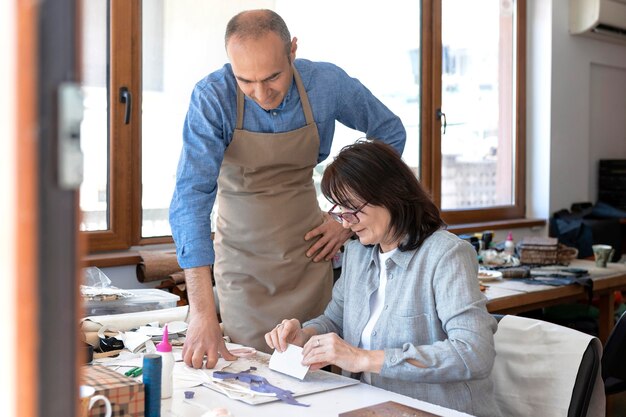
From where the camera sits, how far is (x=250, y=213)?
2369 millimetres

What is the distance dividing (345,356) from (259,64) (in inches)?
31.7

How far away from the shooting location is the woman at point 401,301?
5.75ft

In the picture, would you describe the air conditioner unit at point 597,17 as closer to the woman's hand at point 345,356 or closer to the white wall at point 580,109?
the white wall at point 580,109

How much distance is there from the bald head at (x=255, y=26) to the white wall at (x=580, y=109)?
405cm

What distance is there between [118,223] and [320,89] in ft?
5.31

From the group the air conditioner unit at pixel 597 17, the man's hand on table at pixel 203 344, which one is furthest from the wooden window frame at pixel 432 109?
the man's hand on table at pixel 203 344

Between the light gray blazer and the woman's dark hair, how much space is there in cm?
4

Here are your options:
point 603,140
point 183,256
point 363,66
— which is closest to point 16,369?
point 183,256

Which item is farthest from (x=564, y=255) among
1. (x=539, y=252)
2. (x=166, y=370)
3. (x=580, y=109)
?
(x=166, y=370)

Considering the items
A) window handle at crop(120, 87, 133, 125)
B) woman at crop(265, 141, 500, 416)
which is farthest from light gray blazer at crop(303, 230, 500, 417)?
window handle at crop(120, 87, 133, 125)

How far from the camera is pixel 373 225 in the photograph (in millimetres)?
1994

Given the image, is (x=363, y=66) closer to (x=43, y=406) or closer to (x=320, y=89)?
(x=320, y=89)

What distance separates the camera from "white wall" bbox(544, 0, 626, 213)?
5.82 m

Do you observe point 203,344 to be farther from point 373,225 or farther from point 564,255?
point 564,255
